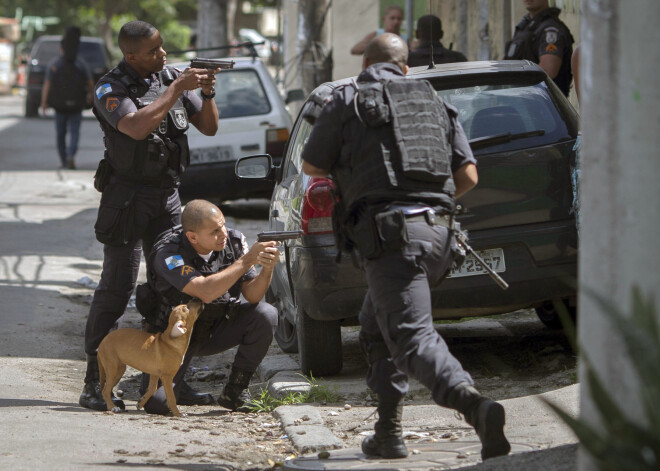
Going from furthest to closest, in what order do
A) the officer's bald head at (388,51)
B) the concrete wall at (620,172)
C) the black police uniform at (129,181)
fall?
the black police uniform at (129,181), the officer's bald head at (388,51), the concrete wall at (620,172)

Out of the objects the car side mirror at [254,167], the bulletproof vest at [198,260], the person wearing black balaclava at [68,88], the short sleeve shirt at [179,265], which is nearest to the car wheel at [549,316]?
the car side mirror at [254,167]

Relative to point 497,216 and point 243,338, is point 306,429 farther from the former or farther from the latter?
point 497,216

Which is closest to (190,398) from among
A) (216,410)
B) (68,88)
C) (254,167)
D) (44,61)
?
(216,410)

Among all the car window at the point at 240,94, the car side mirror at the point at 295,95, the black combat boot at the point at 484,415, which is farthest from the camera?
the car window at the point at 240,94

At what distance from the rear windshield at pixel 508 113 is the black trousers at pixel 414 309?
4.85 ft

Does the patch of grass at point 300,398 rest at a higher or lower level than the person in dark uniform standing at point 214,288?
lower

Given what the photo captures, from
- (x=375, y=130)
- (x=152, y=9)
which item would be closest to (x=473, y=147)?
(x=375, y=130)

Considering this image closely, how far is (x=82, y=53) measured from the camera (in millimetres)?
A: 28000

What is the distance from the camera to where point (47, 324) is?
24.7 feet

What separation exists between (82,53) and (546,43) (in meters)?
21.7

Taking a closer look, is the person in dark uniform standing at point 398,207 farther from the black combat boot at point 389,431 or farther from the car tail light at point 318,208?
the car tail light at point 318,208

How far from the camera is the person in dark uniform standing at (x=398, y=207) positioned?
13.1ft

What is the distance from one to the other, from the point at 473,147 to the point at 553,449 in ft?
6.46

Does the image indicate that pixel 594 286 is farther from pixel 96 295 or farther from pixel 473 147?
pixel 96 295
